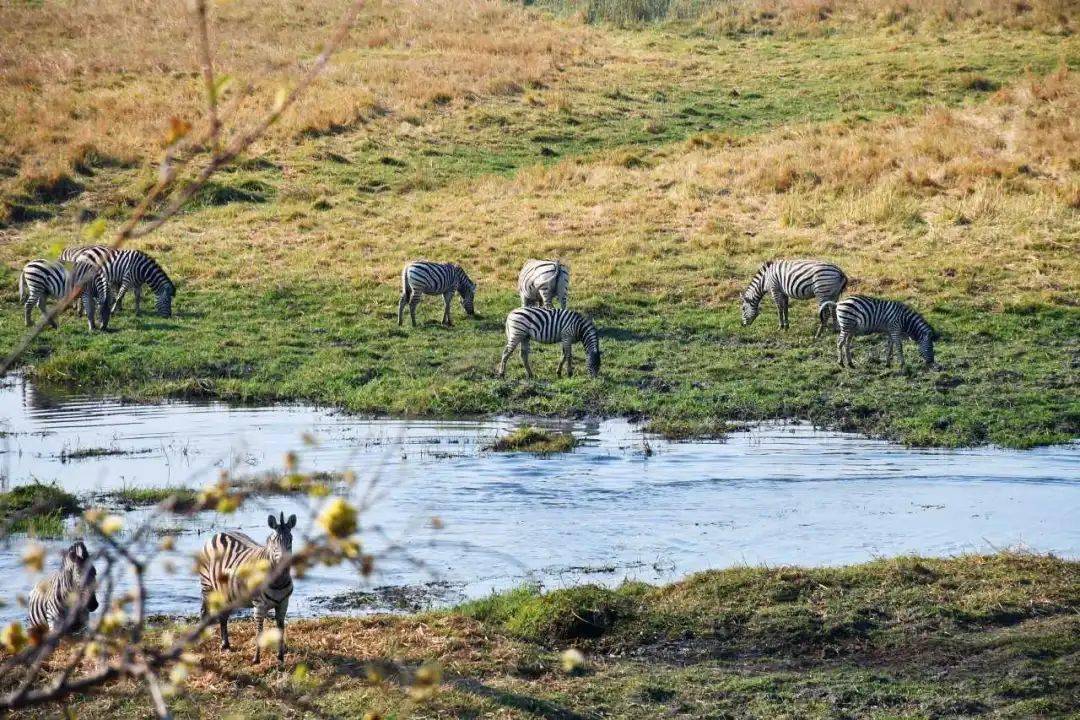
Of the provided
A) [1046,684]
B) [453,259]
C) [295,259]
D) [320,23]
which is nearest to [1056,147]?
[453,259]

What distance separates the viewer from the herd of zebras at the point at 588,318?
19.5m

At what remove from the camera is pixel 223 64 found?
44062 mm

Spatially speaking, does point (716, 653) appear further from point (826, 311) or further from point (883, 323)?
point (826, 311)

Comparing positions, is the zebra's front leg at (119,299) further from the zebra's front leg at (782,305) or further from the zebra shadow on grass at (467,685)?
the zebra shadow on grass at (467,685)

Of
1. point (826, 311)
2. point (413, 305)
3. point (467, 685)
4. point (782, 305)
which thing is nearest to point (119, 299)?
point (413, 305)

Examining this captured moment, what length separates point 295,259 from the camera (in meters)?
27.0

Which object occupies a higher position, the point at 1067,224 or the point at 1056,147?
the point at 1056,147

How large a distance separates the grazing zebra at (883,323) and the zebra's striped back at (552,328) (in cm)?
357

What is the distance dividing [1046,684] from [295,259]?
69.3ft

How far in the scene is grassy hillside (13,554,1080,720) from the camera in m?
7.59

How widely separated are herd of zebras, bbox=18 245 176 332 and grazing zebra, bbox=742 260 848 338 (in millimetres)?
10194

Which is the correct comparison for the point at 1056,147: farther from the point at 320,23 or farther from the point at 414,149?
the point at 320,23

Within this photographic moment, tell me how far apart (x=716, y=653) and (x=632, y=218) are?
20.7 m

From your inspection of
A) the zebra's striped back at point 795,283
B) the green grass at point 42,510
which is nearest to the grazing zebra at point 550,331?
the zebra's striped back at point 795,283
